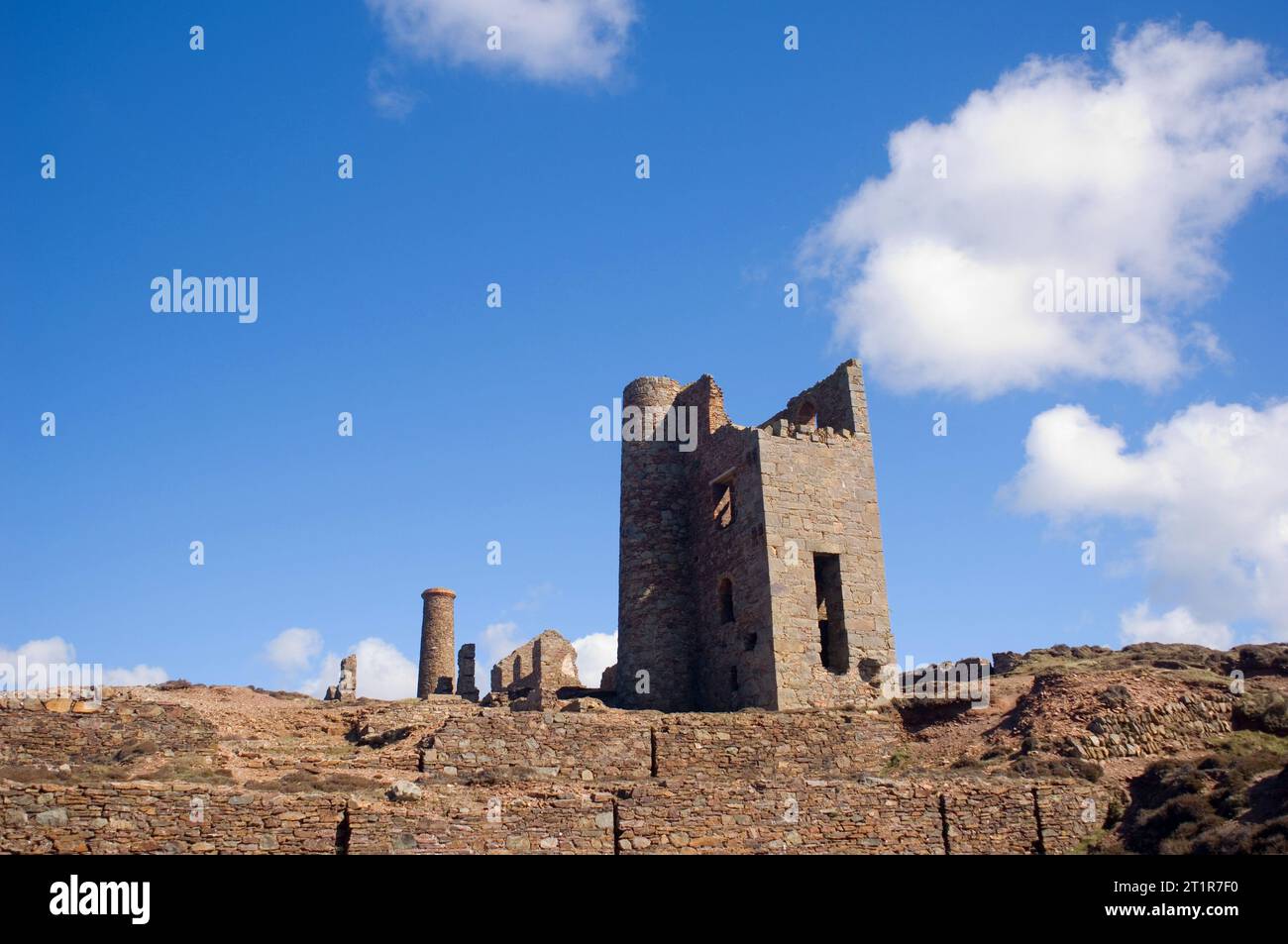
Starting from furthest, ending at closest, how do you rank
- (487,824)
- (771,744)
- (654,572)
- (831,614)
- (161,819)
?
1. (654,572)
2. (831,614)
3. (771,744)
4. (487,824)
5. (161,819)

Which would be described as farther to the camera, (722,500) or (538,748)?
(722,500)

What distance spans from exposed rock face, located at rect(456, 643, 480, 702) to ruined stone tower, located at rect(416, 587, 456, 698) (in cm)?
158

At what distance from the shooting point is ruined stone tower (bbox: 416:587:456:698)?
1372 inches

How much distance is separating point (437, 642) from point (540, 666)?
375 centimetres


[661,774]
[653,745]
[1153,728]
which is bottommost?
[661,774]

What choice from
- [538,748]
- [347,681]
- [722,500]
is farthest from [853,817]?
[347,681]

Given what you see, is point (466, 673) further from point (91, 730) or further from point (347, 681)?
point (91, 730)

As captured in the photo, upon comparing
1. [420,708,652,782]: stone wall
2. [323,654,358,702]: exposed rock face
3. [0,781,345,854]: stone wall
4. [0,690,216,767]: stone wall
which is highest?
[323,654,358,702]: exposed rock face

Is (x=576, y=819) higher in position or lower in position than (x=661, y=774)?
lower

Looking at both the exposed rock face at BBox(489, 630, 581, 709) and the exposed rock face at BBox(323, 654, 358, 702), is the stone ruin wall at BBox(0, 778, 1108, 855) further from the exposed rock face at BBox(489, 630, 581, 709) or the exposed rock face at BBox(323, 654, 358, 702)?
the exposed rock face at BBox(323, 654, 358, 702)

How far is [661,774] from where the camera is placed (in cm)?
1802

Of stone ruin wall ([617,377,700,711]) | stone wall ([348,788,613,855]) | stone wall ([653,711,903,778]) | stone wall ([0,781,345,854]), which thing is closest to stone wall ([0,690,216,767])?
stone wall ([0,781,345,854])

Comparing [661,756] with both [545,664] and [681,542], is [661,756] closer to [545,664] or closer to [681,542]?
[681,542]
